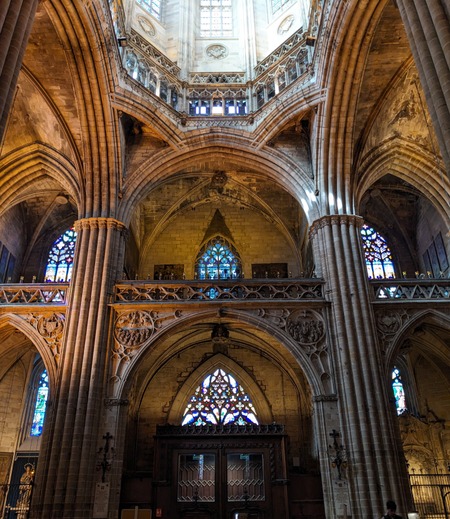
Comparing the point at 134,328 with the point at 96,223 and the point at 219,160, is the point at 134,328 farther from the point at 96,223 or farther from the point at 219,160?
the point at 219,160

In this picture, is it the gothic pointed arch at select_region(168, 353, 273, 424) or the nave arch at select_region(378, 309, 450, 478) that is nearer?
the nave arch at select_region(378, 309, 450, 478)

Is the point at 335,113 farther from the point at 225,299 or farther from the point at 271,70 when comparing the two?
the point at 225,299

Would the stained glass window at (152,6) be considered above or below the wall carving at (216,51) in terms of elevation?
above

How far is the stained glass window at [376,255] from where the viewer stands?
67.6 ft

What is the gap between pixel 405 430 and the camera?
18.6 m

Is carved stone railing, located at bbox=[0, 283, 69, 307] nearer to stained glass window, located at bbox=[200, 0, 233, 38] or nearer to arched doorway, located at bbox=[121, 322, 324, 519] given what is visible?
arched doorway, located at bbox=[121, 322, 324, 519]

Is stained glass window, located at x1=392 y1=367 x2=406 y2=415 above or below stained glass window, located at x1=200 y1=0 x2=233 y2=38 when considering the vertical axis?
below

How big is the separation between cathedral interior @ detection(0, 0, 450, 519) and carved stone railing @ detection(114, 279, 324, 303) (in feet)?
0.25

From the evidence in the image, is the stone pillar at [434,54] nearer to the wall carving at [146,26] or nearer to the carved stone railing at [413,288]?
the carved stone railing at [413,288]

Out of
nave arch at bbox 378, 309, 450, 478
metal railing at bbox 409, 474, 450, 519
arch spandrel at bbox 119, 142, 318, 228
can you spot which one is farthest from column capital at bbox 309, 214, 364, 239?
metal railing at bbox 409, 474, 450, 519

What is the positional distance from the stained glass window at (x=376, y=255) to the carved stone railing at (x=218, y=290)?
608cm

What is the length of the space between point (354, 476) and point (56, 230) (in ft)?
50.2

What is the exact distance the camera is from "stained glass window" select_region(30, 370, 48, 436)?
19078 mm

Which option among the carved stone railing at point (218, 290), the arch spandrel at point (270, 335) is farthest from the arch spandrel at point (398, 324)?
the carved stone railing at point (218, 290)
